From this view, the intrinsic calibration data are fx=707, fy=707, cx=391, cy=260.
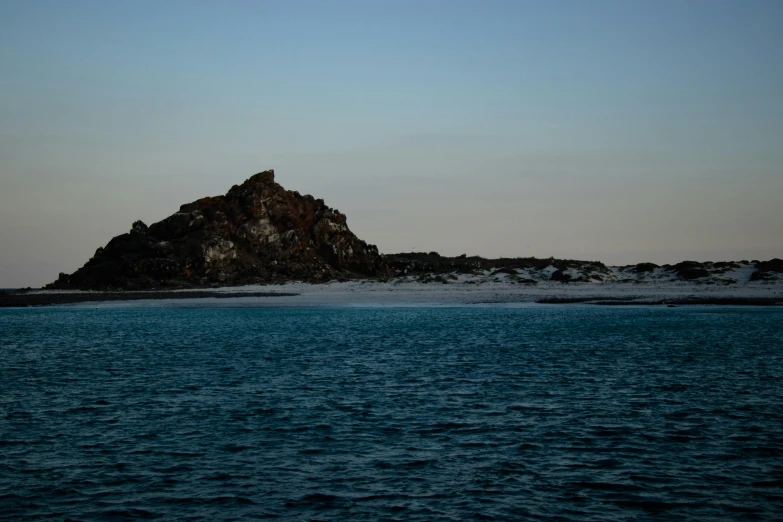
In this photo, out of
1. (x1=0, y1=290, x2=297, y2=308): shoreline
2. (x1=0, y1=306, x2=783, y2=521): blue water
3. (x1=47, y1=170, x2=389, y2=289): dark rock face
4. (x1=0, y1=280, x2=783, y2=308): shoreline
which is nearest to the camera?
(x1=0, y1=306, x2=783, y2=521): blue water

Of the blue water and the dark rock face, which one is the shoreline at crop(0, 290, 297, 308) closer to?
the dark rock face

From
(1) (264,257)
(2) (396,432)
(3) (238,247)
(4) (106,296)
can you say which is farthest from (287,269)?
(2) (396,432)

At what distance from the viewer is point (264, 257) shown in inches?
5074

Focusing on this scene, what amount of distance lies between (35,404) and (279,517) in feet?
51.4

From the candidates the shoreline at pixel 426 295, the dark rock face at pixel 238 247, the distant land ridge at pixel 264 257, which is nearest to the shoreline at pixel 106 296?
the shoreline at pixel 426 295

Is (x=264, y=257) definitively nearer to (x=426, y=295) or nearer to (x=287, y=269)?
(x=287, y=269)

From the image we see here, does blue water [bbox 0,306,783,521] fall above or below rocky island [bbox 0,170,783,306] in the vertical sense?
below

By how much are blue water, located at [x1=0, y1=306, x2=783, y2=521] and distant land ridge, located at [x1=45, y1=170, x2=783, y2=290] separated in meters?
76.3

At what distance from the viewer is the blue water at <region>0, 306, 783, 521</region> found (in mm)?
14438

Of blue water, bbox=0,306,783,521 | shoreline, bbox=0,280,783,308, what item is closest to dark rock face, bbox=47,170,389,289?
shoreline, bbox=0,280,783,308

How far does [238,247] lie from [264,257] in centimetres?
497

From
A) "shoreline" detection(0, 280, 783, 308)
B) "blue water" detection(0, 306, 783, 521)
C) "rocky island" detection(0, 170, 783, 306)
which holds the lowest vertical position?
"blue water" detection(0, 306, 783, 521)

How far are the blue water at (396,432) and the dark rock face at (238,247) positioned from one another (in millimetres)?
78049

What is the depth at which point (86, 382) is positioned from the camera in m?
30.3
